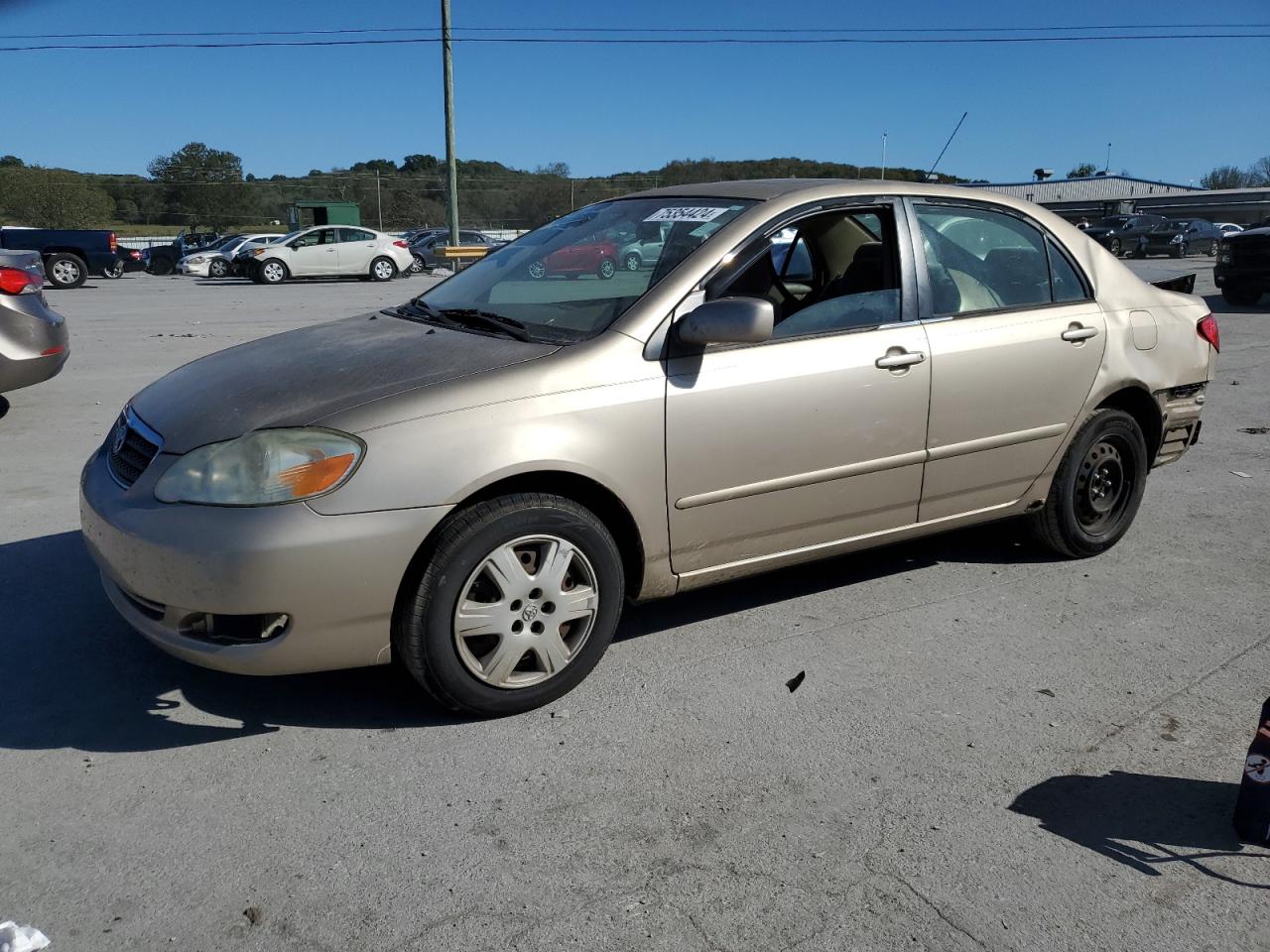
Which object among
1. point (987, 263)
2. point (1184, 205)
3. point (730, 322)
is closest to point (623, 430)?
point (730, 322)

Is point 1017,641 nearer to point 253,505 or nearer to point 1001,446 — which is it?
point 1001,446

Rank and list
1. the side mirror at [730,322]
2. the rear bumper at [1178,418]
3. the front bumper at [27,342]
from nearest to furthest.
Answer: the side mirror at [730,322]
the rear bumper at [1178,418]
the front bumper at [27,342]

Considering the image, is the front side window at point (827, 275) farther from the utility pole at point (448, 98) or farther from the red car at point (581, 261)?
the utility pole at point (448, 98)

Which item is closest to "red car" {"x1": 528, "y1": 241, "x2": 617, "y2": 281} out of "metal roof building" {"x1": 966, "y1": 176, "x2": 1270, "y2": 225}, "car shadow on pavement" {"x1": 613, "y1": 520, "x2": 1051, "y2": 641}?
"car shadow on pavement" {"x1": 613, "y1": 520, "x2": 1051, "y2": 641}

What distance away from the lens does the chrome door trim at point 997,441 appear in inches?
165

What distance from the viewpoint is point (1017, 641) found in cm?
402

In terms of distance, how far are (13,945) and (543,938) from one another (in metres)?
1.12

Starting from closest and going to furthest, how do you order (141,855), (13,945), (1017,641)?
1. (13,945)
2. (141,855)
3. (1017,641)

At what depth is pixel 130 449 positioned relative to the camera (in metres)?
3.52

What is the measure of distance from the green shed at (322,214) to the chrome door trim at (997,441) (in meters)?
38.3

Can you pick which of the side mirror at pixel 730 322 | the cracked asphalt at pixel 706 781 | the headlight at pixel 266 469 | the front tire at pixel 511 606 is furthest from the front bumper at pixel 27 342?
the side mirror at pixel 730 322

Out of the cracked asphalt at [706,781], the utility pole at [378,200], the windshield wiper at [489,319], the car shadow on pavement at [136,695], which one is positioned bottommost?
the cracked asphalt at [706,781]

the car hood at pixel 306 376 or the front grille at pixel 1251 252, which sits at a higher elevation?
the front grille at pixel 1251 252

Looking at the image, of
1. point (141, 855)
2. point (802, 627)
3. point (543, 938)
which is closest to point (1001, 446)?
point (802, 627)
